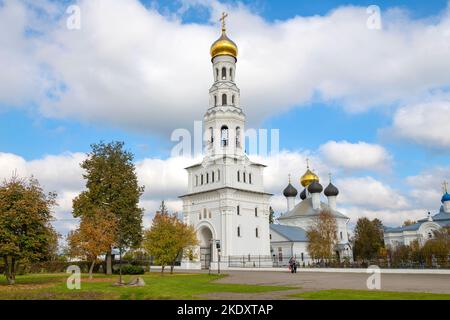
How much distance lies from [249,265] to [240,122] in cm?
1711

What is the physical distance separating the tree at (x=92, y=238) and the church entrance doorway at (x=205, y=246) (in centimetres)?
1799

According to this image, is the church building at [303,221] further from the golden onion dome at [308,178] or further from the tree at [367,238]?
the tree at [367,238]

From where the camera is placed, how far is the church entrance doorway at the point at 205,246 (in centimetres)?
5050

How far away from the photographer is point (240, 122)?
52.1 meters

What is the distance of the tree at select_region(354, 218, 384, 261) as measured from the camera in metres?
78.2

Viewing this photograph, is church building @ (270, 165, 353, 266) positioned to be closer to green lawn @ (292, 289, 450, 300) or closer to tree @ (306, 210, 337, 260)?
tree @ (306, 210, 337, 260)

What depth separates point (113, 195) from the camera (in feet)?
127

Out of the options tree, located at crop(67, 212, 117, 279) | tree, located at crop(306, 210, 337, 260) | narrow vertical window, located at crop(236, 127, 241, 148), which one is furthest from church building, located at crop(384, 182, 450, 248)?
tree, located at crop(67, 212, 117, 279)

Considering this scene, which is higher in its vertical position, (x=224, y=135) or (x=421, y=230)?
(x=224, y=135)

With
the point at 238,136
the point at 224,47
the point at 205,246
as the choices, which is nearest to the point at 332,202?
the point at 238,136

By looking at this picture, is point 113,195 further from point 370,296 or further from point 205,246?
point 370,296

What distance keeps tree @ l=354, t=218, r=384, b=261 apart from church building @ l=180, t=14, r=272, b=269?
33.7 m

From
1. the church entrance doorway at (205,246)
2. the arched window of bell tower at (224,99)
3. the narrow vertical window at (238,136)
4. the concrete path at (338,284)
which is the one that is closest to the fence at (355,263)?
the church entrance doorway at (205,246)

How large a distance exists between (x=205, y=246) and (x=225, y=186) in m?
8.73
